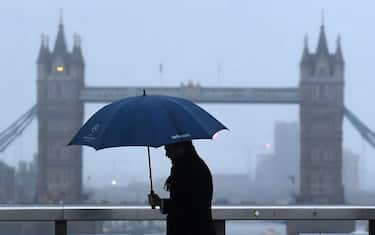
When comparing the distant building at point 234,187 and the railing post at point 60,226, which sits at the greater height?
the railing post at point 60,226

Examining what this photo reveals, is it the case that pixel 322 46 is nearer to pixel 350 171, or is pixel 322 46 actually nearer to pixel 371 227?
pixel 350 171

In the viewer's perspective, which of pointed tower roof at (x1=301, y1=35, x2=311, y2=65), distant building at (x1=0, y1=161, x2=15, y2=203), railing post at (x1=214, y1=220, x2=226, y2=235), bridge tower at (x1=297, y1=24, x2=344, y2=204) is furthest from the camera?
pointed tower roof at (x1=301, y1=35, x2=311, y2=65)

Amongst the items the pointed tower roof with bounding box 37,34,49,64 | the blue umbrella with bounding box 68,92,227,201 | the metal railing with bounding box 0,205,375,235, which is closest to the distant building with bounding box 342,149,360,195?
the pointed tower roof with bounding box 37,34,49,64

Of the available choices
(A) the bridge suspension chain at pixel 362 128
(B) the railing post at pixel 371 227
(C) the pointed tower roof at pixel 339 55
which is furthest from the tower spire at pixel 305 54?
(B) the railing post at pixel 371 227

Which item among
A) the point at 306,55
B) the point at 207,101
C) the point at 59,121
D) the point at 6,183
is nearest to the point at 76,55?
the point at 59,121

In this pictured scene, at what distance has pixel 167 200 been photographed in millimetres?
2588

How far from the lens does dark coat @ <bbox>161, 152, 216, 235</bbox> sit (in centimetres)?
255

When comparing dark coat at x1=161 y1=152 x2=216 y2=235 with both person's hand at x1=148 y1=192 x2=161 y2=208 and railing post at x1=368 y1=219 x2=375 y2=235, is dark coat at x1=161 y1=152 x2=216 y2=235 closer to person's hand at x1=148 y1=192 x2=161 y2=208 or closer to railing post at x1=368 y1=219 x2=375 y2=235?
person's hand at x1=148 y1=192 x2=161 y2=208

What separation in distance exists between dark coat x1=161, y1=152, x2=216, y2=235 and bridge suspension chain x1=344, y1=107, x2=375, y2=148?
4788 cm

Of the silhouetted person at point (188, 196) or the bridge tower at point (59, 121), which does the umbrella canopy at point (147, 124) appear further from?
the bridge tower at point (59, 121)

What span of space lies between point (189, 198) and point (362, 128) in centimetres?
4793

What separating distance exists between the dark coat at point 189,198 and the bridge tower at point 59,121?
43603 mm

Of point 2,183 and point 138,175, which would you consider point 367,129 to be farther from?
point 2,183

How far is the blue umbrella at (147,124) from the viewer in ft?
8.66
